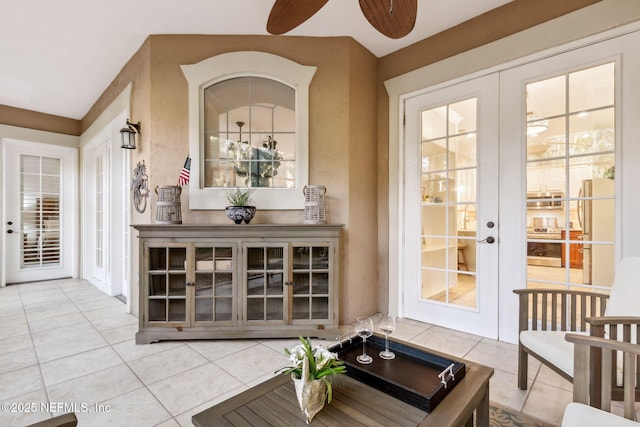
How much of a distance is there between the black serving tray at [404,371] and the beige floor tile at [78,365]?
2.00m

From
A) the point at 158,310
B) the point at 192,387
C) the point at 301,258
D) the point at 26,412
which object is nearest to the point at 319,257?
the point at 301,258

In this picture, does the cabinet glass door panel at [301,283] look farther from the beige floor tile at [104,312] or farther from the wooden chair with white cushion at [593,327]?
the beige floor tile at [104,312]

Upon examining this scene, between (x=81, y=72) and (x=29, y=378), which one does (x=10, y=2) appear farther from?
(x=29, y=378)

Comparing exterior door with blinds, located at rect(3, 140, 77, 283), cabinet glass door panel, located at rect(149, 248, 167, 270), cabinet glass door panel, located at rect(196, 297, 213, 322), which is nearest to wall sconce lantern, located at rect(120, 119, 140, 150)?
cabinet glass door panel, located at rect(149, 248, 167, 270)

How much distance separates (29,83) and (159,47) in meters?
2.57

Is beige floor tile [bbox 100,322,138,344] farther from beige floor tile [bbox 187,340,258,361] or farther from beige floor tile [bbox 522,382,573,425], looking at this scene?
beige floor tile [bbox 522,382,573,425]

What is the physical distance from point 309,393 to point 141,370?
71.8 inches

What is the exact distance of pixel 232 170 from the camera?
10.7 ft

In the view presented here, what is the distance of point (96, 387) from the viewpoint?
81.3 inches

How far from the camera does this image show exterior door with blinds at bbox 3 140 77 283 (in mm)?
5035

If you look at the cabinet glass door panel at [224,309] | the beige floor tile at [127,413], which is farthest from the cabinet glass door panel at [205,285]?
the beige floor tile at [127,413]

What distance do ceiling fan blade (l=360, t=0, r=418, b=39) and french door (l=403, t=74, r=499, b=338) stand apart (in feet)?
4.51

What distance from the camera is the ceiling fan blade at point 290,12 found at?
1.88 meters

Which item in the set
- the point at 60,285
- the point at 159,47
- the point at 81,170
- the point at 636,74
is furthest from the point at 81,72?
the point at 636,74
